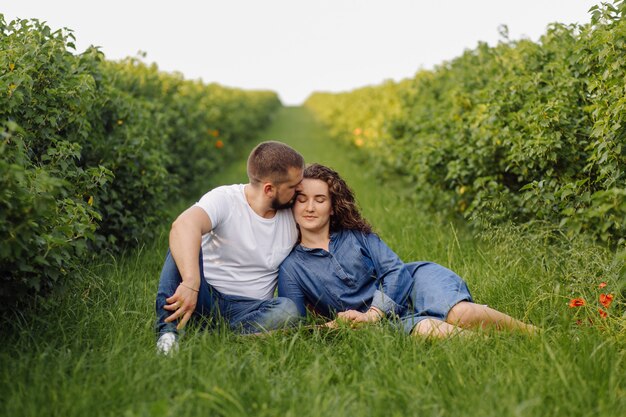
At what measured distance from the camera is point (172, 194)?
7625mm

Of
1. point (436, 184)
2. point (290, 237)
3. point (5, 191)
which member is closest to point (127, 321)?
point (290, 237)

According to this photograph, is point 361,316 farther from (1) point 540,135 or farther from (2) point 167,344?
(1) point 540,135

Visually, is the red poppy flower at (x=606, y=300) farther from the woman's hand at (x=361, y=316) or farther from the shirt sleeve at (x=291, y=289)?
the shirt sleeve at (x=291, y=289)

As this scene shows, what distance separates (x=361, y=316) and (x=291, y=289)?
42cm

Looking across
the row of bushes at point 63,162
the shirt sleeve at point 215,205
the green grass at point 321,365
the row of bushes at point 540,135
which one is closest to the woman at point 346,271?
the green grass at point 321,365

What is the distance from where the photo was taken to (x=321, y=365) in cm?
303

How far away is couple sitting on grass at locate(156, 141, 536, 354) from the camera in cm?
334

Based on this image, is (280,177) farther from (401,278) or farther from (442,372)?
(442,372)

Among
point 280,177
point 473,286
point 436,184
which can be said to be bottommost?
point 473,286

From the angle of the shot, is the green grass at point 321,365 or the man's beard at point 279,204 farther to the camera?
the man's beard at point 279,204

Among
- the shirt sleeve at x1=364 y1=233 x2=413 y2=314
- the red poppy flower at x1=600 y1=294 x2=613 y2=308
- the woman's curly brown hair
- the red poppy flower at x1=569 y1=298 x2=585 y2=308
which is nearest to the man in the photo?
the woman's curly brown hair

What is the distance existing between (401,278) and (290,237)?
2.10ft

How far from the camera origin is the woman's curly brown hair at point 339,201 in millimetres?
3699

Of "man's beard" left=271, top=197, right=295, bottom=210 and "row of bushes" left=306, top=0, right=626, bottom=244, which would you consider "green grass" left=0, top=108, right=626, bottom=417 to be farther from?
"man's beard" left=271, top=197, right=295, bottom=210
